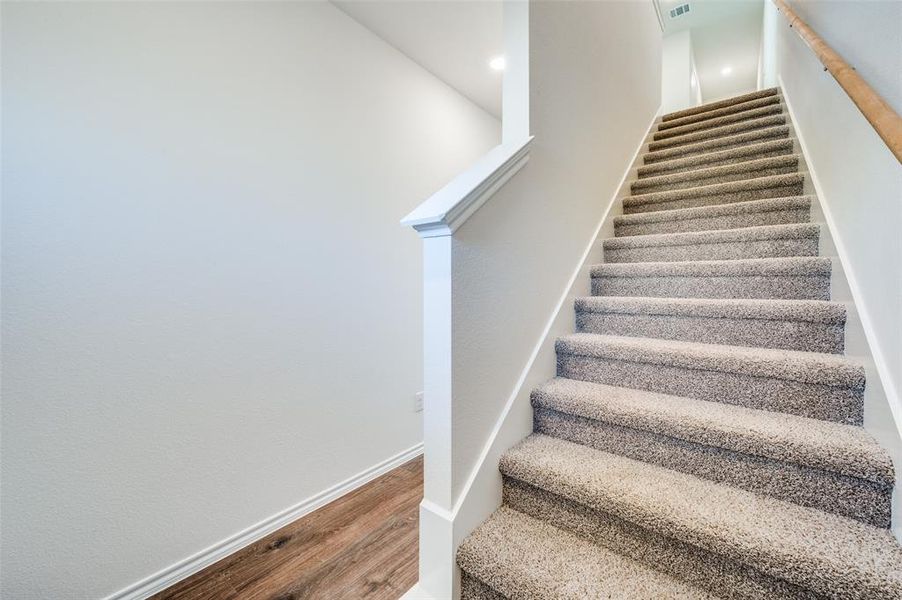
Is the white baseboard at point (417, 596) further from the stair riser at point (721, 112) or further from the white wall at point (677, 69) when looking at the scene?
the white wall at point (677, 69)

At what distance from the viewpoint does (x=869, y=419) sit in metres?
1.00

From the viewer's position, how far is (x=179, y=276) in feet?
4.61

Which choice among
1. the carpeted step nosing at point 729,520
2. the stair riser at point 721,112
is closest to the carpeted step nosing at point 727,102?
the stair riser at point 721,112

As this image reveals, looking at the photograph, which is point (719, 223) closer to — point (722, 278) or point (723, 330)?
point (722, 278)

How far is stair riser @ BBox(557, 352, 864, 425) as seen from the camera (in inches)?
42.4

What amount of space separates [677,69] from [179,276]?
20.9 ft

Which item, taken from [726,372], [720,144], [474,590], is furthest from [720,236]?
[474,590]

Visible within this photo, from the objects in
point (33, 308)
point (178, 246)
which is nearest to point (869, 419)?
point (178, 246)

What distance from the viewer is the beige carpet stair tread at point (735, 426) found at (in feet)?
2.93

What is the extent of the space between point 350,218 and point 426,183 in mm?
693

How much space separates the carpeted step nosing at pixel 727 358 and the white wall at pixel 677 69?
16.5 feet

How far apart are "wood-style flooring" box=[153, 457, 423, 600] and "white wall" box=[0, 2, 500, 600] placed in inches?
5.0

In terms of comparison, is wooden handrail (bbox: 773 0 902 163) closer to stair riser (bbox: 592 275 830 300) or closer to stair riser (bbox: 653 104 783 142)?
stair riser (bbox: 592 275 830 300)

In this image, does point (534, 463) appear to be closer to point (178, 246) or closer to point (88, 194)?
point (178, 246)
